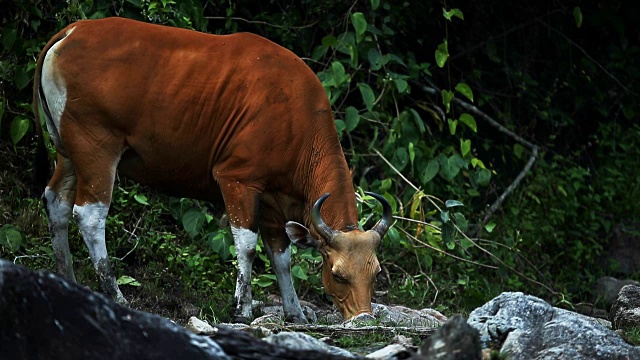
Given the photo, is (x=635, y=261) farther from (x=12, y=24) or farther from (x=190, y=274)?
(x=12, y=24)

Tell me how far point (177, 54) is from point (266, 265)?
208 cm

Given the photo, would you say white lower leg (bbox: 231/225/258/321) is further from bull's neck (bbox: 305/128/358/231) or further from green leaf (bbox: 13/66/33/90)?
green leaf (bbox: 13/66/33/90)

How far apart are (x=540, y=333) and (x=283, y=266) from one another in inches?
98.3

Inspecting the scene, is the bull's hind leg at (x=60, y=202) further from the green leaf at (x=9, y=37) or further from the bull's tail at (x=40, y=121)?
the green leaf at (x=9, y=37)

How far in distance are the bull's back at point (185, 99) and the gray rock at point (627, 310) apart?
218 cm

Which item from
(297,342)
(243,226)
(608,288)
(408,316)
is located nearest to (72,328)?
(297,342)

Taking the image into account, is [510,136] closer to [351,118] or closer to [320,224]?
[351,118]

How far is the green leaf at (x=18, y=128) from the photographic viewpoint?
910 cm

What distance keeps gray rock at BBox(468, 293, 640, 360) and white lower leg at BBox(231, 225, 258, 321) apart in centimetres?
198

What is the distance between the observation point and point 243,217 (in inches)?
Answer: 302

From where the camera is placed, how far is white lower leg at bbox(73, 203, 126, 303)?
769cm

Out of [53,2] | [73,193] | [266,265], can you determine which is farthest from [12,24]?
[266,265]

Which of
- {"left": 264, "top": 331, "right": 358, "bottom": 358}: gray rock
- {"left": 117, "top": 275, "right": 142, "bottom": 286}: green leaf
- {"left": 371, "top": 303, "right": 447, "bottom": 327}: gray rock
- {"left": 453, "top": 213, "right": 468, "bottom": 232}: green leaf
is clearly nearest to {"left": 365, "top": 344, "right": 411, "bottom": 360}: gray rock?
{"left": 264, "top": 331, "right": 358, "bottom": 358}: gray rock

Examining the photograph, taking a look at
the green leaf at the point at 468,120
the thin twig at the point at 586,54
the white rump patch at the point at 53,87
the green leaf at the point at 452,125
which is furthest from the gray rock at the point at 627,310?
the thin twig at the point at 586,54
